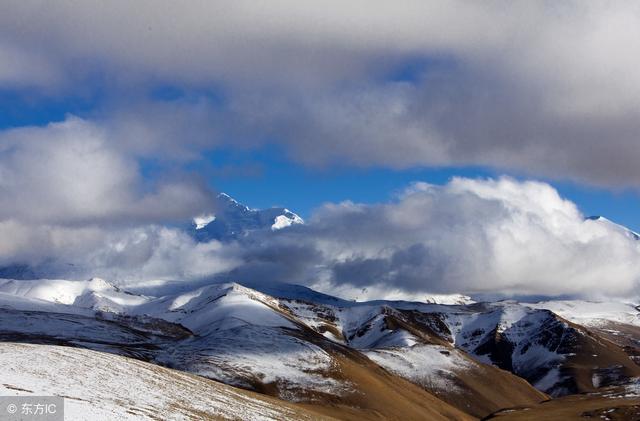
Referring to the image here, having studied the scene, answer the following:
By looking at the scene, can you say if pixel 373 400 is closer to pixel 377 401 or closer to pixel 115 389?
pixel 377 401

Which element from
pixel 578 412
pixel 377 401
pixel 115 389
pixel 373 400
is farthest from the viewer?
pixel 578 412

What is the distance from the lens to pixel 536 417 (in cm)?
15625

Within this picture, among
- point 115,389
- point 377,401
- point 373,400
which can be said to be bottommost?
point 377,401

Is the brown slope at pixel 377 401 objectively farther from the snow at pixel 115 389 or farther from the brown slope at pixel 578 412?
the snow at pixel 115 389

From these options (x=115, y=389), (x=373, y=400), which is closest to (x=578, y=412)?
(x=373, y=400)

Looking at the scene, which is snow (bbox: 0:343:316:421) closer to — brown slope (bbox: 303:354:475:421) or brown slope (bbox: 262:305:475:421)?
brown slope (bbox: 262:305:475:421)

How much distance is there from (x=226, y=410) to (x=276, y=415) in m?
10.8

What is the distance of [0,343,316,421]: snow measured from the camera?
2207 inches

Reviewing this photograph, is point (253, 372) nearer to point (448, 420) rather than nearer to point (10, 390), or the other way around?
point (448, 420)

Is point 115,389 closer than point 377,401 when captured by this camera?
Yes

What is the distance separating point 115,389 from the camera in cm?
6912

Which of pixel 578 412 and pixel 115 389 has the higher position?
pixel 115 389

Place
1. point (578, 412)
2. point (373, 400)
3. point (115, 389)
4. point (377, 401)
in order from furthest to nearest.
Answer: point (578, 412) → point (377, 401) → point (373, 400) → point (115, 389)

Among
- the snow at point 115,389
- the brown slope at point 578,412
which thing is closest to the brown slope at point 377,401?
the brown slope at point 578,412
